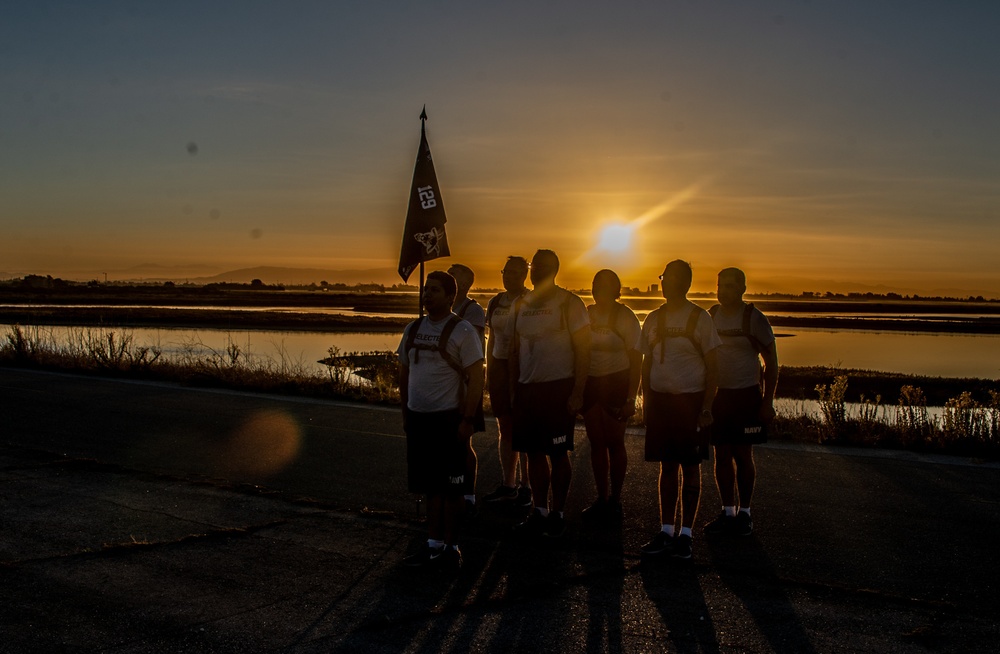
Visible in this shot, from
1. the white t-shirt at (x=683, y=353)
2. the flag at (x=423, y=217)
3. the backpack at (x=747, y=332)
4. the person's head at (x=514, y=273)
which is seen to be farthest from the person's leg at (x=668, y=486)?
the flag at (x=423, y=217)

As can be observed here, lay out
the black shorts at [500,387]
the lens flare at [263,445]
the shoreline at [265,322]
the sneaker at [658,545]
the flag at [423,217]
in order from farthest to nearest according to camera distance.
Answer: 1. the shoreline at [265,322]
2. the lens flare at [263,445]
3. the flag at [423,217]
4. the black shorts at [500,387]
5. the sneaker at [658,545]

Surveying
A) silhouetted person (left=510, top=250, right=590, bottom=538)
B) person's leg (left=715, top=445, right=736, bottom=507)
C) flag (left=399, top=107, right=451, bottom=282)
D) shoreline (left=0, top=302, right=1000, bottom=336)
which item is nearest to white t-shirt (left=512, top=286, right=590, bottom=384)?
silhouetted person (left=510, top=250, right=590, bottom=538)

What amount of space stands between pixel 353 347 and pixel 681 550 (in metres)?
32.0

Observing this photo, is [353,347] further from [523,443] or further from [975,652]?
[975,652]

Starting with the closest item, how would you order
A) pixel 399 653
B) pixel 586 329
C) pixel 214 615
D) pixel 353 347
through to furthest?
pixel 399 653 → pixel 214 615 → pixel 586 329 → pixel 353 347

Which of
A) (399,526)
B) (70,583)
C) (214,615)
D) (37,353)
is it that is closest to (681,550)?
(399,526)

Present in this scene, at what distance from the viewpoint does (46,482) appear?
8289mm

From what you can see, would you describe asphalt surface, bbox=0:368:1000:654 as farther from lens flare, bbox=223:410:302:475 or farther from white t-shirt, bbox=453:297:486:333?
white t-shirt, bbox=453:297:486:333

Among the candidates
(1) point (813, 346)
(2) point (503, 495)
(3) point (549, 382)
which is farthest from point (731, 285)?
(1) point (813, 346)

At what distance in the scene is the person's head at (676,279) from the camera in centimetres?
616

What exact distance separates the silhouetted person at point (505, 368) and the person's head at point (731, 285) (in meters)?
1.64

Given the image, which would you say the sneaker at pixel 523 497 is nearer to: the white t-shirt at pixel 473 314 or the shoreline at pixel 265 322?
the white t-shirt at pixel 473 314

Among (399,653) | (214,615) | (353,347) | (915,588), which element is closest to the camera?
(399,653)

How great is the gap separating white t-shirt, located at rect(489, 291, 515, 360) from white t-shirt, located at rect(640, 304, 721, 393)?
1.45 metres
